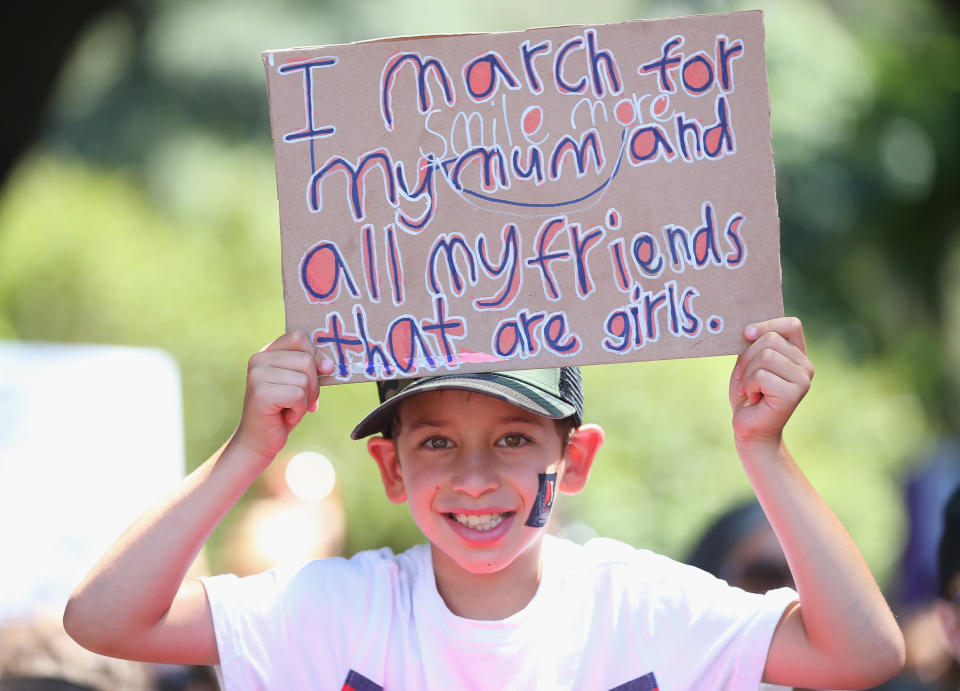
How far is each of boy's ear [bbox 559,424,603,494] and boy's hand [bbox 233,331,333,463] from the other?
63cm

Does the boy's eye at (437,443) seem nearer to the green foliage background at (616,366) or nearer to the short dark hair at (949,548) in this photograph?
the short dark hair at (949,548)

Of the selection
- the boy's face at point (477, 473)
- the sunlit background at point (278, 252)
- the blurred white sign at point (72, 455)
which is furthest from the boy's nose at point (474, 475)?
the sunlit background at point (278, 252)

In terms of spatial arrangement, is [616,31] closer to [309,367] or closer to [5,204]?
[309,367]

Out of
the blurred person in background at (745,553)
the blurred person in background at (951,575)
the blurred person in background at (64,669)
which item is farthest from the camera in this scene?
the blurred person in background at (745,553)

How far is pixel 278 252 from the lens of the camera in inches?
331

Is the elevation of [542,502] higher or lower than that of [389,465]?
lower

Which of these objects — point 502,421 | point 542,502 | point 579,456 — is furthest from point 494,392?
point 579,456

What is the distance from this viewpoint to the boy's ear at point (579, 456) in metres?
2.60

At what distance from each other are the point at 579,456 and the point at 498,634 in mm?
454

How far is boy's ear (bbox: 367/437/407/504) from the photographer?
2574 millimetres

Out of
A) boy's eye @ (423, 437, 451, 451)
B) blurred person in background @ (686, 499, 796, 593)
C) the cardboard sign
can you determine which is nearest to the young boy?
boy's eye @ (423, 437, 451, 451)

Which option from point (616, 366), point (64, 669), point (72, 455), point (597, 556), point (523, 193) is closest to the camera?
point (523, 193)

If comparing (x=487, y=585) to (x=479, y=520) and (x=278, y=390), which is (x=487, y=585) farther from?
(x=278, y=390)

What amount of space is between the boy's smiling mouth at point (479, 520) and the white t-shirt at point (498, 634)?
0.21m
